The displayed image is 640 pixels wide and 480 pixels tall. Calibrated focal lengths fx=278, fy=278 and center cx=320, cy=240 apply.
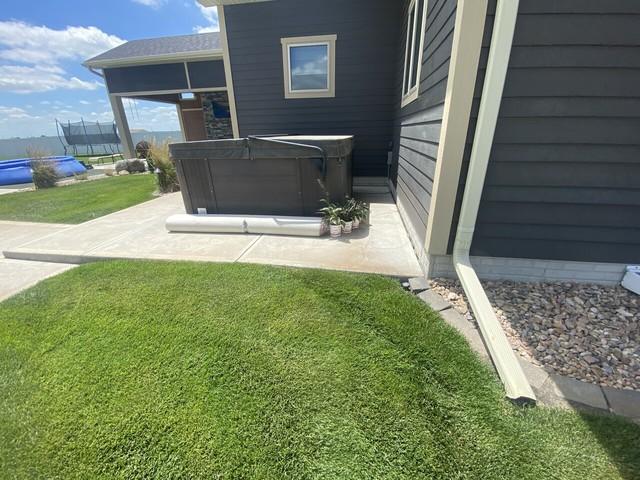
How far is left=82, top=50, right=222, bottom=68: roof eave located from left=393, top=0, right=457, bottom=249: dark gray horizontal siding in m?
8.48

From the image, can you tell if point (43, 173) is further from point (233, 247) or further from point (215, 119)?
point (233, 247)

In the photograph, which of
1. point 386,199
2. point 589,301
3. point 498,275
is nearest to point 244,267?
point 498,275

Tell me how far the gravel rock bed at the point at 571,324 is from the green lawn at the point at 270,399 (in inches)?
13.3

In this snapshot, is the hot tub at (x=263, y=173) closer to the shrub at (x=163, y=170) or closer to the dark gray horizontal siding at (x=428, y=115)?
the dark gray horizontal siding at (x=428, y=115)

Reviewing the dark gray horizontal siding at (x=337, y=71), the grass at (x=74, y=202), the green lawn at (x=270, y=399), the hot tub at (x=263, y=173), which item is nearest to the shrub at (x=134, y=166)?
the grass at (x=74, y=202)

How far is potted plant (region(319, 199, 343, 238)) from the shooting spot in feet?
10.8

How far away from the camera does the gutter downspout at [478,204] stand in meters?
1.44

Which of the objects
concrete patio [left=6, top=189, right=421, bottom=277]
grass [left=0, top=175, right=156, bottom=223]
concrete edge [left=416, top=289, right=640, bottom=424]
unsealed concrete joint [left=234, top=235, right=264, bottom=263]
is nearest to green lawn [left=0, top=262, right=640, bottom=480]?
concrete edge [left=416, top=289, right=640, bottom=424]

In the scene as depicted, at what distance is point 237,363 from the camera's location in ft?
5.32

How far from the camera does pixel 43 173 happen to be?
7.73 metres

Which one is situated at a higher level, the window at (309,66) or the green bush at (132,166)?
the window at (309,66)

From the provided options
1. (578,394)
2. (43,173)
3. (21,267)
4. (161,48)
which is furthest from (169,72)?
(578,394)

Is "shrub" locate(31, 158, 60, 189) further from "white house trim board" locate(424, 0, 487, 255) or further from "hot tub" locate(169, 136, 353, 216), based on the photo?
"white house trim board" locate(424, 0, 487, 255)

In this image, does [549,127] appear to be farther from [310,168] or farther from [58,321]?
[58,321]
